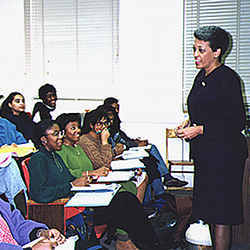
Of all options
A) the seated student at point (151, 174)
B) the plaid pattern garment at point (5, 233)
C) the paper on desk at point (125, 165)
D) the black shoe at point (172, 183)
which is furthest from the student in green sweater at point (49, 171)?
the black shoe at point (172, 183)

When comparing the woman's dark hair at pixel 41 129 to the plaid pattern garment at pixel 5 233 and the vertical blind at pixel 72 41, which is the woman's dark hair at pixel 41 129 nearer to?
the plaid pattern garment at pixel 5 233

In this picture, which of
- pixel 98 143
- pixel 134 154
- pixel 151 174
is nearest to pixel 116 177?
pixel 98 143

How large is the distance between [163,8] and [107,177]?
9.98 ft

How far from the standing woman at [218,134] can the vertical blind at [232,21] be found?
2.79 meters

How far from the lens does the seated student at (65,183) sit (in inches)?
98.9

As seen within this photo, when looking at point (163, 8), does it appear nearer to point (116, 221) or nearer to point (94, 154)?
point (94, 154)

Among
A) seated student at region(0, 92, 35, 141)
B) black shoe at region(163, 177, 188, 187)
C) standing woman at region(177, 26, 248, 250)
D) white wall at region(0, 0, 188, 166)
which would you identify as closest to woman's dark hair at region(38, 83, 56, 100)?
seated student at region(0, 92, 35, 141)

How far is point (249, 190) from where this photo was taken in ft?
10.2

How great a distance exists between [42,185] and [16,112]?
8.64ft

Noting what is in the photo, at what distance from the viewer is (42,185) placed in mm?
2455

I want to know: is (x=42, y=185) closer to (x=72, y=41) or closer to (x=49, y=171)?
(x=49, y=171)

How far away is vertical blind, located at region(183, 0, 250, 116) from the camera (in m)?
4.96

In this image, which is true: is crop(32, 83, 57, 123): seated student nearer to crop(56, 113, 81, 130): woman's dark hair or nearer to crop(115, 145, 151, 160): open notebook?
crop(115, 145, 151, 160): open notebook

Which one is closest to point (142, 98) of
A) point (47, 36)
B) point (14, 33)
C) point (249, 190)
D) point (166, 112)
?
point (166, 112)
